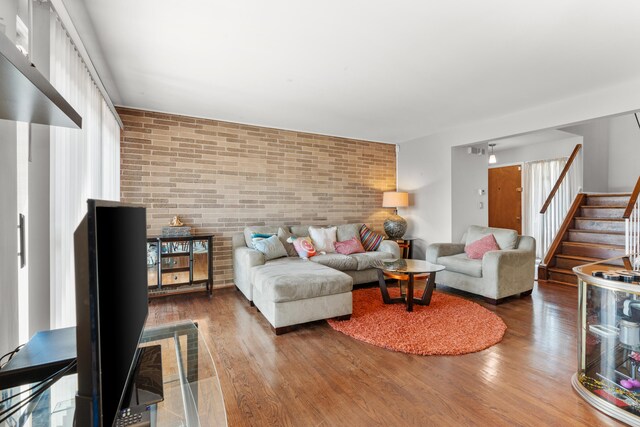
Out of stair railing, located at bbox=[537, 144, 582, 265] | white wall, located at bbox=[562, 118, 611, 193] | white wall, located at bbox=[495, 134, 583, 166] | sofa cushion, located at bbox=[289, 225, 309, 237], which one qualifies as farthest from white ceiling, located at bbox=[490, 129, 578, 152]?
sofa cushion, located at bbox=[289, 225, 309, 237]

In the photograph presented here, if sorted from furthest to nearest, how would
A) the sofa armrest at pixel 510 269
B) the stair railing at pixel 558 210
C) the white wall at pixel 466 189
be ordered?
1. the stair railing at pixel 558 210
2. the white wall at pixel 466 189
3. the sofa armrest at pixel 510 269

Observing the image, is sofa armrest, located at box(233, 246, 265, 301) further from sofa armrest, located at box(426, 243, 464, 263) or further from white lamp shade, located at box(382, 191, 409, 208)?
white lamp shade, located at box(382, 191, 409, 208)

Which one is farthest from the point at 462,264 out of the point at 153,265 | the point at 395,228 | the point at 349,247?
the point at 153,265

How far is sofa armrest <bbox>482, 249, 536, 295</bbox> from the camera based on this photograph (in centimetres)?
359

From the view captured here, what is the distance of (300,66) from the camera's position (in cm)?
278

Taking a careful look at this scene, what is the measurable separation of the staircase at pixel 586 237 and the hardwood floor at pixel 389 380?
200cm

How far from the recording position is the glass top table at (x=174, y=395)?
0.94 metres

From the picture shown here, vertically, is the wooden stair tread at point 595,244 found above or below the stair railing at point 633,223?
below

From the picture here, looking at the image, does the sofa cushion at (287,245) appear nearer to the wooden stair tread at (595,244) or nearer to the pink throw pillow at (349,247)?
the pink throw pillow at (349,247)

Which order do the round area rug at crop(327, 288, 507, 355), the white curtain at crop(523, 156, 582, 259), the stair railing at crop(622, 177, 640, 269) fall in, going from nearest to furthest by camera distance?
the round area rug at crop(327, 288, 507, 355) < the stair railing at crop(622, 177, 640, 269) < the white curtain at crop(523, 156, 582, 259)

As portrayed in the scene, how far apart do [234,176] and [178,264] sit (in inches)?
57.5

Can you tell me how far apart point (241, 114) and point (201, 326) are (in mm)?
2717

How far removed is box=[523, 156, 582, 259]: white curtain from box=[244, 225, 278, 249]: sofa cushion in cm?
459

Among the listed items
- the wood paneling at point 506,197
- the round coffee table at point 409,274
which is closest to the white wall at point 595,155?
the wood paneling at point 506,197
